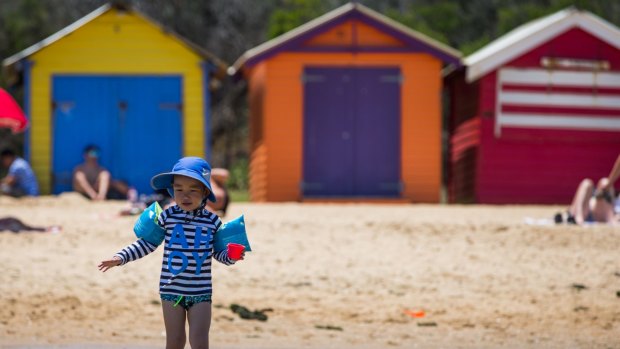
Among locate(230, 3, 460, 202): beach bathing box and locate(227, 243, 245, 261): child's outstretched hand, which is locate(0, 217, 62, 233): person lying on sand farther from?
locate(227, 243, 245, 261): child's outstretched hand

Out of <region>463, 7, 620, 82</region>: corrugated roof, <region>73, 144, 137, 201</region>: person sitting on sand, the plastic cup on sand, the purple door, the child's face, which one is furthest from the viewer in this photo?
the purple door

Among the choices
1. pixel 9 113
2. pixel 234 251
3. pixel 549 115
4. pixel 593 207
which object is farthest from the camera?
pixel 549 115

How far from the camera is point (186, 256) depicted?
5953 millimetres

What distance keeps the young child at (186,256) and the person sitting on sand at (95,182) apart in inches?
491

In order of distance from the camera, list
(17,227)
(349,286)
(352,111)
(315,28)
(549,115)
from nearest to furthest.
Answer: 1. (349,286)
2. (17,227)
3. (315,28)
4. (352,111)
5. (549,115)

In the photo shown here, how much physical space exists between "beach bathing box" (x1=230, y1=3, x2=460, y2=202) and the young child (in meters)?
13.0

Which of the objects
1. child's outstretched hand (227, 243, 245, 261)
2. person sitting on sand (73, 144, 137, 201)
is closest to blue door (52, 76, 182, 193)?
person sitting on sand (73, 144, 137, 201)

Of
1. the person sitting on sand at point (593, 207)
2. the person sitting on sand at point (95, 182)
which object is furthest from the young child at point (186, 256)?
the person sitting on sand at point (95, 182)

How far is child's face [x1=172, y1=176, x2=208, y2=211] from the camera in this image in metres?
5.96

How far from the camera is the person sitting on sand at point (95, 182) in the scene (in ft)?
60.6

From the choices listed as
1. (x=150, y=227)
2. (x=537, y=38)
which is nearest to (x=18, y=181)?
(x=537, y=38)

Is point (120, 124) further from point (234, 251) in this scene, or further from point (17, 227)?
point (234, 251)

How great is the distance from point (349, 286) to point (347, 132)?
8617mm

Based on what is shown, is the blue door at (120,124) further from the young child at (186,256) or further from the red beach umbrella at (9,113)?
the young child at (186,256)
